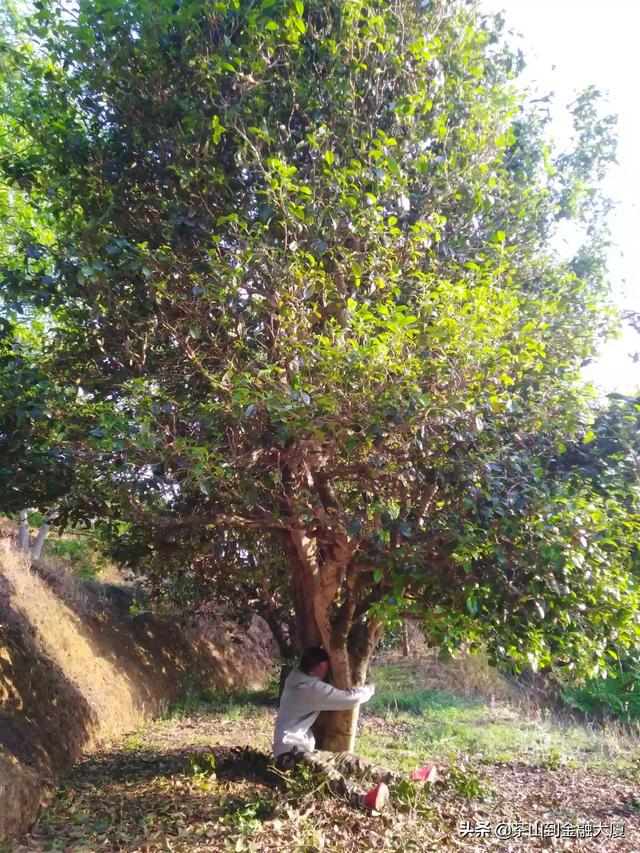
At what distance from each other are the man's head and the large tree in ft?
1.36

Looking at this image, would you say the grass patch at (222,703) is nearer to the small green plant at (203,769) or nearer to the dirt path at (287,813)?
the dirt path at (287,813)

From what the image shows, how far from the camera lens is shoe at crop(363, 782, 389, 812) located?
15.6 ft

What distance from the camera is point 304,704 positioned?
5.49 m

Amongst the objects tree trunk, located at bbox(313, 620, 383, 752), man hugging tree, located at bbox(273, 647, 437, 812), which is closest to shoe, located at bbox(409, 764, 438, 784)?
man hugging tree, located at bbox(273, 647, 437, 812)

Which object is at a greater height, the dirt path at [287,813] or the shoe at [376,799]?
the shoe at [376,799]

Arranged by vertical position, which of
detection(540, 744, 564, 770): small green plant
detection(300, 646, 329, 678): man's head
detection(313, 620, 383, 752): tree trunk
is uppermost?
detection(300, 646, 329, 678): man's head

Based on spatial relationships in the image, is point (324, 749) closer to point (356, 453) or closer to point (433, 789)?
point (433, 789)

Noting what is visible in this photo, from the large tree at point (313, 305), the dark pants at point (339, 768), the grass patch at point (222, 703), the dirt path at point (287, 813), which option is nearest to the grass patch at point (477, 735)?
the dirt path at point (287, 813)

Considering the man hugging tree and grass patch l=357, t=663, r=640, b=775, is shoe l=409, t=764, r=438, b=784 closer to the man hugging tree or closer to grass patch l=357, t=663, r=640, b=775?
the man hugging tree

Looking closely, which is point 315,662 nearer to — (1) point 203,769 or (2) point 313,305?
(1) point 203,769

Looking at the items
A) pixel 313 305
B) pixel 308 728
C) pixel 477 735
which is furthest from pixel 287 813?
pixel 477 735

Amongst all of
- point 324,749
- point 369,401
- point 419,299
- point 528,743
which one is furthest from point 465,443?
point 528,743

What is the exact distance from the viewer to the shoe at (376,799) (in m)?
4.74

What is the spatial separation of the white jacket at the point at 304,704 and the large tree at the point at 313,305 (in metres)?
0.60
